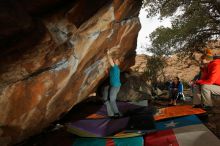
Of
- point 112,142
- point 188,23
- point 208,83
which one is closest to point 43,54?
point 112,142

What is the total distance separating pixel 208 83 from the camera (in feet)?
29.1

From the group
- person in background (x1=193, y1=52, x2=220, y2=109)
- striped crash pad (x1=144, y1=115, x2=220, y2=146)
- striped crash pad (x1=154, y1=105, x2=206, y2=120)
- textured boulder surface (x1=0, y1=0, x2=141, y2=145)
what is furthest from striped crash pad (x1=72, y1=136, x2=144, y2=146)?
person in background (x1=193, y1=52, x2=220, y2=109)

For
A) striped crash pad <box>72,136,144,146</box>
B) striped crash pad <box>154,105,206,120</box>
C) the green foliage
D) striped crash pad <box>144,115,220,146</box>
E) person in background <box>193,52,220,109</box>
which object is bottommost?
striped crash pad <box>72,136,144,146</box>

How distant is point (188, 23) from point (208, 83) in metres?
10.7

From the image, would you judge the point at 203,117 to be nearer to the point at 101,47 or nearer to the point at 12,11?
the point at 101,47

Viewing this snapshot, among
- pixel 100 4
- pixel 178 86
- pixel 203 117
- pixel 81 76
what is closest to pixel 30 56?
pixel 100 4

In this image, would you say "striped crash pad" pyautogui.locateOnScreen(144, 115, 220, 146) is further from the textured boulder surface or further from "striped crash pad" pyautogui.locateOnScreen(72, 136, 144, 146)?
the textured boulder surface

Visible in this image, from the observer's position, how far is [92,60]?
10.7 metres

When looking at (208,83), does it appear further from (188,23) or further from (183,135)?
(188,23)

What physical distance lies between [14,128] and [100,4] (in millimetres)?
3960

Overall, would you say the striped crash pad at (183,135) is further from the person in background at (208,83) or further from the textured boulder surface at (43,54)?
the textured boulder surface at (43,54)

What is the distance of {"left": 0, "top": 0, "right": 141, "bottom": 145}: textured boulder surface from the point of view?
242 inches

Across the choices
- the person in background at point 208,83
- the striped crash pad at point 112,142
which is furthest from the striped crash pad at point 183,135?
the person in background at point 208,83

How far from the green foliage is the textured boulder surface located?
977 centimetres
